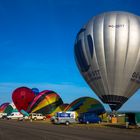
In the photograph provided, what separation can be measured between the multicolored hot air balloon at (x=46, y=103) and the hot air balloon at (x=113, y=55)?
88.0 ft

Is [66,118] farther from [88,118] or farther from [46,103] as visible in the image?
[46,103]

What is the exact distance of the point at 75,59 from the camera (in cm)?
5834

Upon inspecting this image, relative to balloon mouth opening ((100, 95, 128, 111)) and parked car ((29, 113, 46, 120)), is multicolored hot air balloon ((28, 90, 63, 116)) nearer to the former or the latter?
parked car ((29, 113, 46, 120))

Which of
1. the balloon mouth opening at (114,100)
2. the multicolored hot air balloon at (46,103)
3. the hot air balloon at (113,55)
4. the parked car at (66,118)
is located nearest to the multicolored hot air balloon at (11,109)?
the multicolored hot air balloon at (46,103)

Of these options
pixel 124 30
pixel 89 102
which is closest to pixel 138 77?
pixel 124 30

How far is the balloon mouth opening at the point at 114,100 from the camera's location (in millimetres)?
53531

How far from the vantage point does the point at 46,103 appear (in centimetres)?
8019

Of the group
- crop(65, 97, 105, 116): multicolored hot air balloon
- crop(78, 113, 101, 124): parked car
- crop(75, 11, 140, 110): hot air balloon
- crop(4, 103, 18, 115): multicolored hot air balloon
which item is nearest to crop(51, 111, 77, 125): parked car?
crop(78, 113, 101, 124): parked car

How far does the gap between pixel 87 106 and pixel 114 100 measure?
42.5 feet

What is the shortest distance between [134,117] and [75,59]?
14.9 metres

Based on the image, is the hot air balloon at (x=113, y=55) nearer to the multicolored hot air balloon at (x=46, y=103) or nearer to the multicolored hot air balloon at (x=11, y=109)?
the multicolored hot air balloon at (x=46, y=103)

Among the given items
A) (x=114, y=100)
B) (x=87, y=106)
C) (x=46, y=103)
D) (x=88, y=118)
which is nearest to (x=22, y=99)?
(x=46, y=103)

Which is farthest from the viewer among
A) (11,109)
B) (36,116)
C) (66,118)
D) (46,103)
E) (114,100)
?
(11,109)

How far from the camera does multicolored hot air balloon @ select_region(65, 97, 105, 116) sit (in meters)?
65.1
